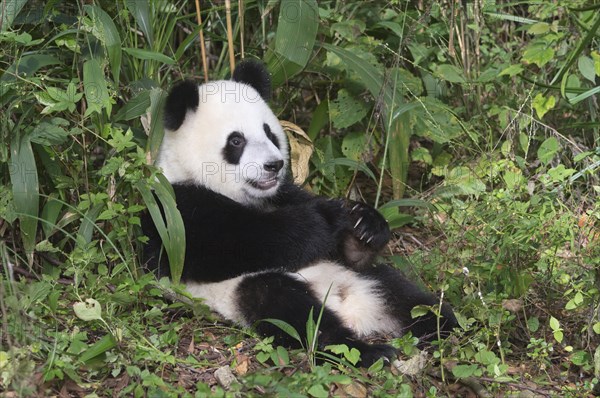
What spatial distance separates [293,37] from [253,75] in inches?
21.3

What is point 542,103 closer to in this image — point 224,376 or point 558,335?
point 558,335

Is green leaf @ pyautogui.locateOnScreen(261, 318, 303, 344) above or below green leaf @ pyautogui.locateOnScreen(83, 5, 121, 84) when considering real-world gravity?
below

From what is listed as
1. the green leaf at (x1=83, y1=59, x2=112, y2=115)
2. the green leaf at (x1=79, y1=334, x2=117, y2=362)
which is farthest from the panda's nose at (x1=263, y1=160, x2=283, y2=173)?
the green leaf at (x1=79, y1=334, x2=117, y2=362)

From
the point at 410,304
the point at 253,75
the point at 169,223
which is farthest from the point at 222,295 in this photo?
the point at 253,75

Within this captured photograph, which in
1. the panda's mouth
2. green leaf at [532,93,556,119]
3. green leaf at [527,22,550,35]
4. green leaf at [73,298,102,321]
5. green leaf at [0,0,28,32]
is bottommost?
green leaf at [73,298,102,321]

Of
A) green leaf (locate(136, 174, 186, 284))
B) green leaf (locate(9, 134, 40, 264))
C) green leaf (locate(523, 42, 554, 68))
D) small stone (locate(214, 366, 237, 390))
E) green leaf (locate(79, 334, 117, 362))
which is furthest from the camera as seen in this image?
green leaf (locate(523, 42, 554, 68))

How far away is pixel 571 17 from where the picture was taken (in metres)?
5.77

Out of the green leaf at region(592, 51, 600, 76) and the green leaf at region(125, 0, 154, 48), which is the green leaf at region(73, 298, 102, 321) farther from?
the green leaf at region(592, 51, 600, 76)

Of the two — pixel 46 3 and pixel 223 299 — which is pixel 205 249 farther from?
pixel 46 3

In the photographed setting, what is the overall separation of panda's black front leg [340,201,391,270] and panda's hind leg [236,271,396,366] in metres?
0.56

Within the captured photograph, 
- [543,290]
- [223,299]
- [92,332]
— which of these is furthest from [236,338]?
[543,290]

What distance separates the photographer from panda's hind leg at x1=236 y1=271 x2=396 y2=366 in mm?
4090

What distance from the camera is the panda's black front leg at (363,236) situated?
4770 millimetres

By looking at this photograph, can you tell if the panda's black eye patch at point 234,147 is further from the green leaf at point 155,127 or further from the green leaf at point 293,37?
the green leaf at point 293,37
